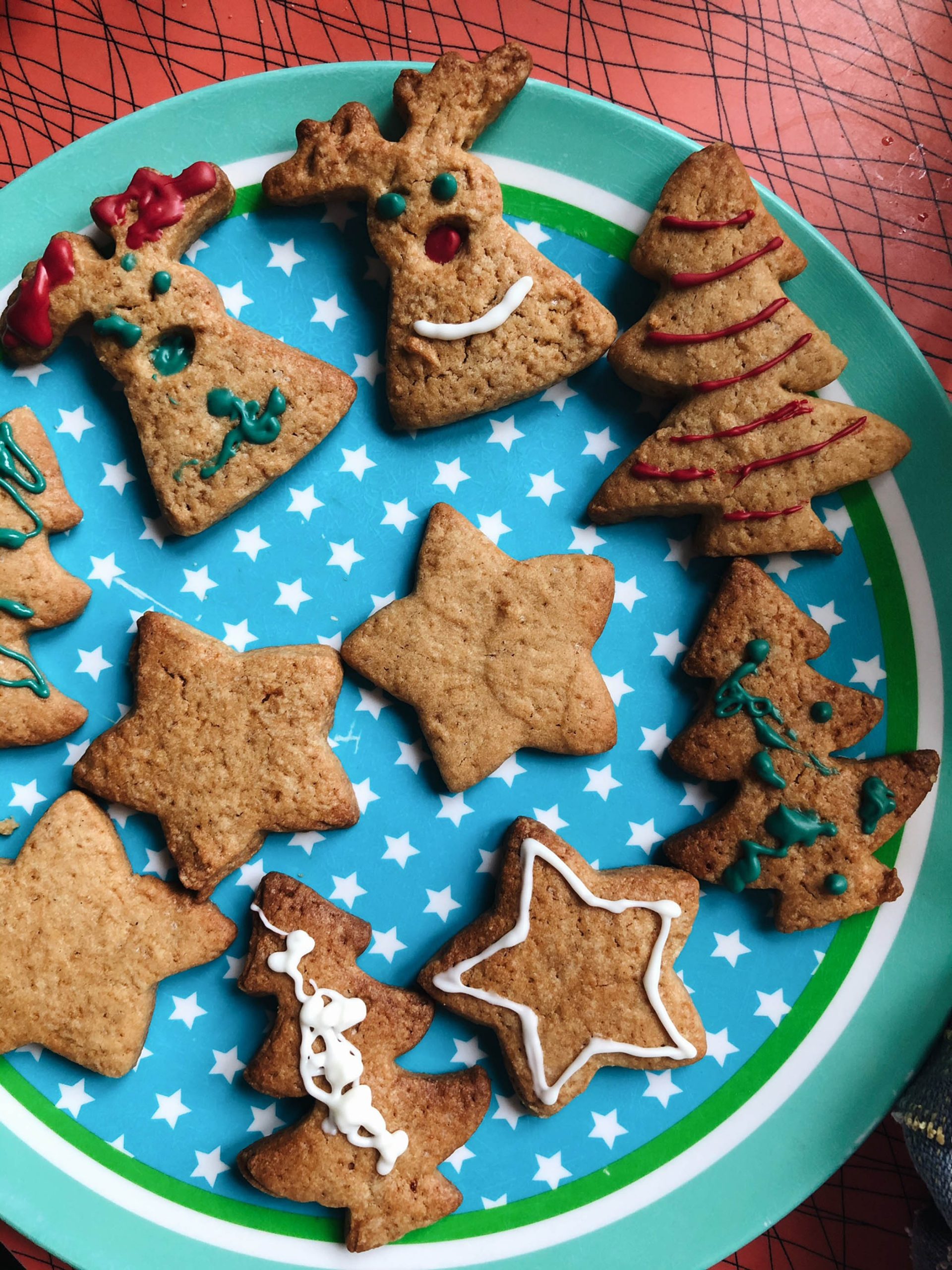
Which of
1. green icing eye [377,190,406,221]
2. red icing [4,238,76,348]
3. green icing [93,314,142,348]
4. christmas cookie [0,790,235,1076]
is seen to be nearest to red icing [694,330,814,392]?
green icing eye [377,190,406,221]

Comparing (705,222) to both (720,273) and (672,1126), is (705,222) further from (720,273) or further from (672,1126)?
(672,1126)

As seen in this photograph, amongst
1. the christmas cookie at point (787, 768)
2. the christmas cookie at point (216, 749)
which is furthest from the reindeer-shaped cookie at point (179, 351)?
the christmas cookie at point (787, 768)

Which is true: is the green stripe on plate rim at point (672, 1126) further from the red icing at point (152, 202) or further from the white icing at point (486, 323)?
the white icing at point (486, 323)

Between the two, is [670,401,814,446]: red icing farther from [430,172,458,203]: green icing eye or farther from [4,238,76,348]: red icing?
[4,238,76,348]: red icing

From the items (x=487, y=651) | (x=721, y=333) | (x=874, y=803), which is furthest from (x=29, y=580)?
(x=874, y=803)

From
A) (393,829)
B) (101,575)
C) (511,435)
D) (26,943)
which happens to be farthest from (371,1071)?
(511,435)

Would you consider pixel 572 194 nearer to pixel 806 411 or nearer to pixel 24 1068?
pixel 806 411

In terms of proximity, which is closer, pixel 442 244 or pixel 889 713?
pixel 442 244
